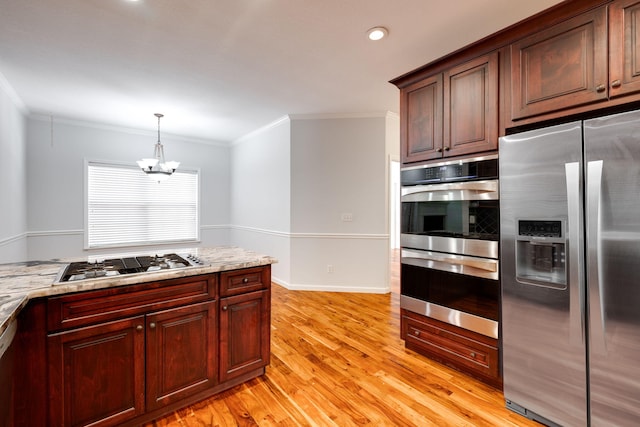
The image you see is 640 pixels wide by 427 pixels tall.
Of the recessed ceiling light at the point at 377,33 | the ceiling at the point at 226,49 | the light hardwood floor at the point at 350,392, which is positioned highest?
the ceiling at the point at 226,49

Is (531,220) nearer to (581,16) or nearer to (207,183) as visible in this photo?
(581,16)

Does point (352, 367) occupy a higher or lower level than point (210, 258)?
lower

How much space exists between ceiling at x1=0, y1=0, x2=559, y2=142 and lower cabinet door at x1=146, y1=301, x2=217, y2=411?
86.8 inches

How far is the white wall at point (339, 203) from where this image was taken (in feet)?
14.5

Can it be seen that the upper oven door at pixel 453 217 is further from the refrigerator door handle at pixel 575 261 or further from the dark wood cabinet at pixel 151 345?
the dark wood cabinet at pixel 151 345

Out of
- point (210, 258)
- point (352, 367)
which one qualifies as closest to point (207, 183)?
point (210, 258)

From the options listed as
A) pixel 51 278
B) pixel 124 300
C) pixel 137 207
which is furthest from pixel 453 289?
pixel 137 207

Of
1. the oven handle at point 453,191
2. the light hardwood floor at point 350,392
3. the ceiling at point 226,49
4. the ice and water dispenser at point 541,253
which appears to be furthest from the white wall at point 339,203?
the ice and water dispenser at point 541,253

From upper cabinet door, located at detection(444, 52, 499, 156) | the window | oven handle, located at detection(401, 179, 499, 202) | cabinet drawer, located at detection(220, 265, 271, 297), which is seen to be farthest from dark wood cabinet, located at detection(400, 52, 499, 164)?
the window

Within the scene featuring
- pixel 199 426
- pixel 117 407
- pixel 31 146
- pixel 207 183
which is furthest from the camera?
pixel 207 183

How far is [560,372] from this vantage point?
170 centimetres

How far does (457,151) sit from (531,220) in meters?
0.74

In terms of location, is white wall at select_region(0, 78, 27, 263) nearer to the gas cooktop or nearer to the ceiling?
the ceiling

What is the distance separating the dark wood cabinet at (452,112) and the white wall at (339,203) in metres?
1.74
